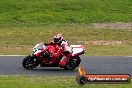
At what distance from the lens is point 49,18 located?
37344mm

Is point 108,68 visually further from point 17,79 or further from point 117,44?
point 117,44

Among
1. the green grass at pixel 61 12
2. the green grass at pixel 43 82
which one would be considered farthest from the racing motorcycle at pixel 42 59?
the green grass at pixel 61 12

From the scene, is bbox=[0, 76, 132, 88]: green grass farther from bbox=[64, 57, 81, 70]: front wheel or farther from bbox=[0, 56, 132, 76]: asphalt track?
bbox=[64, 57, 81, 70]: front wheel

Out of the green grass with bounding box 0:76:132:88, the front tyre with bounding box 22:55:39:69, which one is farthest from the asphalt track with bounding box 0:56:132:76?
the green grass with bounding box 0:76:132:88

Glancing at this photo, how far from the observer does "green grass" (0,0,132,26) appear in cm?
3667

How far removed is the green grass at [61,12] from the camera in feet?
120

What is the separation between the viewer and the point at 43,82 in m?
A: 15.0

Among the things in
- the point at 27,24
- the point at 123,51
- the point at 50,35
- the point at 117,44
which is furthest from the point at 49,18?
the point at 123,51

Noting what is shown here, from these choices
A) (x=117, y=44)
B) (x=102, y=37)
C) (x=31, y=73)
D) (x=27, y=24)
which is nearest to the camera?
(x=31, y=73)

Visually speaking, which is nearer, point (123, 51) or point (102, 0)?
point (123, 51)

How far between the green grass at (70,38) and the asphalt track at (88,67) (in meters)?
2.13

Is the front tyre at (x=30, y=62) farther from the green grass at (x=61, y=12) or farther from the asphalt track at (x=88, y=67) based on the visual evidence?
the green grass at (x=61, y=12)

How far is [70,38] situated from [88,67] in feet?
35.8

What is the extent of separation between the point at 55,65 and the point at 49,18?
62.8 feet
